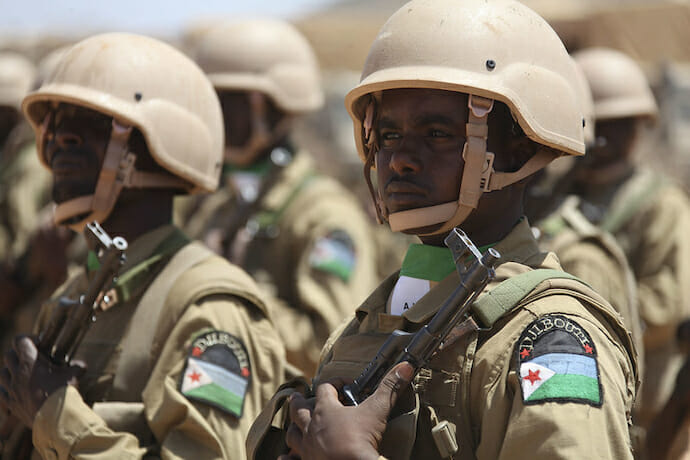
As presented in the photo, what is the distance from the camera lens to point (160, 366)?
364 cm

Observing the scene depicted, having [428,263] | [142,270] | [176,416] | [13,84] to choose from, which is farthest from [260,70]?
[428,263]

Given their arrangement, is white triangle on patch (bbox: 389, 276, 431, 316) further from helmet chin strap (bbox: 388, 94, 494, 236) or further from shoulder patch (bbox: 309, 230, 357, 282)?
shoulder patch (bbox: 309, 230, 357, 282)

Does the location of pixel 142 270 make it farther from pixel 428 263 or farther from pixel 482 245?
pixel 482 245

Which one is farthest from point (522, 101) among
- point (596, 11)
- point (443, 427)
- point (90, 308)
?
point (596, 11)

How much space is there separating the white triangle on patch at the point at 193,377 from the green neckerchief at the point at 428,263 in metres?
0.84

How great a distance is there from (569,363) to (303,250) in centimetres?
383

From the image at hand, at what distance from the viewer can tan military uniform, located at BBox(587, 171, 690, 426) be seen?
6.89 meters

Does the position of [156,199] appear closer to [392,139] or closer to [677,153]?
[392,139]

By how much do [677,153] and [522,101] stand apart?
10.9m

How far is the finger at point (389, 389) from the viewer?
2.61m

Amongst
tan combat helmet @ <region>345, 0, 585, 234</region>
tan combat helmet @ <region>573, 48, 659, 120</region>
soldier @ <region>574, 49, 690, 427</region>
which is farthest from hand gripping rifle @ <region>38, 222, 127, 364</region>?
tan combat helmet @ <region>573, 48, 659, 120</region>

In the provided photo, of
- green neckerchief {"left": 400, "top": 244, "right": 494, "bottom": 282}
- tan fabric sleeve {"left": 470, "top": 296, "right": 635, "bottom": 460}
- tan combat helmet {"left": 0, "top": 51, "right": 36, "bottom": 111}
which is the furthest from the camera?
tan combat helmet {"left": 0, "top": 51, "right": 36, "bottom": 111}

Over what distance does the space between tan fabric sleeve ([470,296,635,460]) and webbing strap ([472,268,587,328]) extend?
0.04 meters

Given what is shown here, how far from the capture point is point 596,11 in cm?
1571
